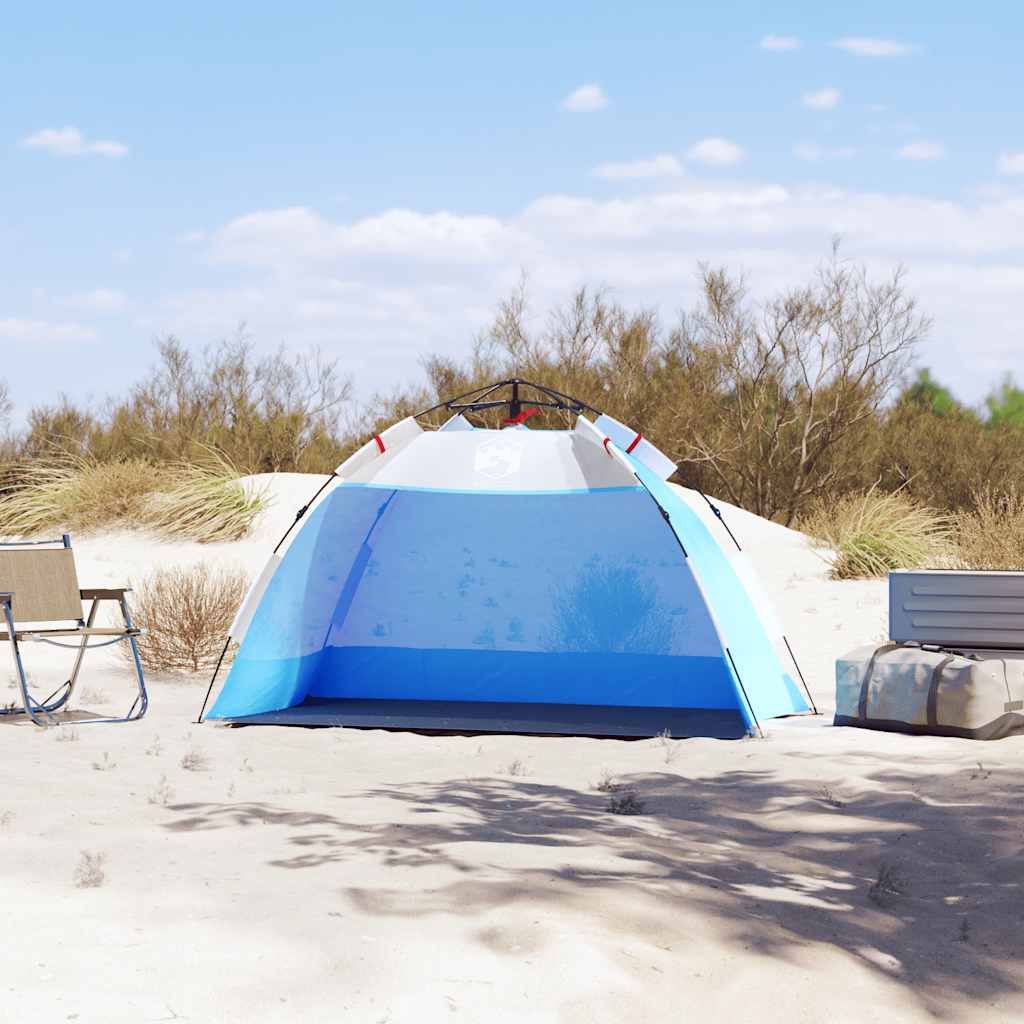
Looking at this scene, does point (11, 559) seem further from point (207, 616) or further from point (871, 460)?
point (871, 460)

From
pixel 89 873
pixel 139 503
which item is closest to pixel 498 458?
pixel 89 873

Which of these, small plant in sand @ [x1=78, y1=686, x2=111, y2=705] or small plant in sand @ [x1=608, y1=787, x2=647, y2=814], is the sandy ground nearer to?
small plant in sand @ [x1=608, y1=787, x2=647, y2=814]

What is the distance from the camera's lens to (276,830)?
378 cm

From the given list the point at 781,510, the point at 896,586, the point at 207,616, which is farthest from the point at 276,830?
the point at 781,510

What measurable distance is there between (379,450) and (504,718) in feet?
4.56

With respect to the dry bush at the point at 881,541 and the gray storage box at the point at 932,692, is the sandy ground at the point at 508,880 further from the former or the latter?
the dry bush at the point at 881,541

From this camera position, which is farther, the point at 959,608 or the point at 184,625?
the point at 184,625

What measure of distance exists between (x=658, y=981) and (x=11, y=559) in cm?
439

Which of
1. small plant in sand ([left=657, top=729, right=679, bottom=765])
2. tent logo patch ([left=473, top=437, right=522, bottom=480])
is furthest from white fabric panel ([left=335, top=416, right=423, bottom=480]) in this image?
small plant in sand ([left=657, top=729, right=679, bottom=765])

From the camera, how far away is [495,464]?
629cm

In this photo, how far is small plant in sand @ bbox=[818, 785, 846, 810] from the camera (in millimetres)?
4495

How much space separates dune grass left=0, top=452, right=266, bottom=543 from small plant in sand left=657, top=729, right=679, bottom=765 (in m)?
6.91

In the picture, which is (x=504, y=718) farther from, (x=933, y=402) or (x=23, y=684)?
(x=933, y=402)

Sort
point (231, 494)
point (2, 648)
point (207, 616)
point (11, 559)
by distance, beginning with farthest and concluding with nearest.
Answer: point (231, 494) < point (2, 648) < point (207, 616) < point (11, 559)
